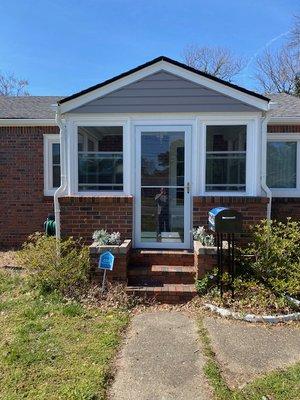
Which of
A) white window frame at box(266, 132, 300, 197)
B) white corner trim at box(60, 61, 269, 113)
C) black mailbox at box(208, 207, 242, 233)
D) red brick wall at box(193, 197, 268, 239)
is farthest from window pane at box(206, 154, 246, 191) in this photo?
white window frame at box(266, 132, 300, 197)

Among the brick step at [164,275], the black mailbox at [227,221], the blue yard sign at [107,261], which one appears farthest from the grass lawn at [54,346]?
the black mailbox at [227,221]

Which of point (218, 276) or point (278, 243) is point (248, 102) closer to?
point (278, 243)

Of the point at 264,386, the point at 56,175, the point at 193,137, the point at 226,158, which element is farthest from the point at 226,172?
the point at 56,175

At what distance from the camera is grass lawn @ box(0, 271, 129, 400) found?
10.6ft

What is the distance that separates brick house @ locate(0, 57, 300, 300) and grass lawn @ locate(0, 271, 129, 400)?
1.72 m

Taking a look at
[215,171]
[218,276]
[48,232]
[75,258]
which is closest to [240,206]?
[215,171]

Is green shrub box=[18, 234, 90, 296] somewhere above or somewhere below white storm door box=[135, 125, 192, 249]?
below

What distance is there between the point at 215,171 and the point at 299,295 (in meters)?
2.44

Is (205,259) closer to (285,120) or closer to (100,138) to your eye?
(100,138)

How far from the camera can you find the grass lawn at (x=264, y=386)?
3109 millimetres

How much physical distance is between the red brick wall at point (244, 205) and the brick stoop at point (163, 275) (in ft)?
2.84

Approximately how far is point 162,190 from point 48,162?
373cm

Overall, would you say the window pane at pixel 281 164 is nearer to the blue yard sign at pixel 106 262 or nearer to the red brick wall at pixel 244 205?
the red brick wall at pixel 244 205

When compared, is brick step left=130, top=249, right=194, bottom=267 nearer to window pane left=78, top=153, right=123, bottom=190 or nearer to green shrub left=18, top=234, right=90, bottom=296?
green shrub left=18, top=234, right=90, bottom=296
